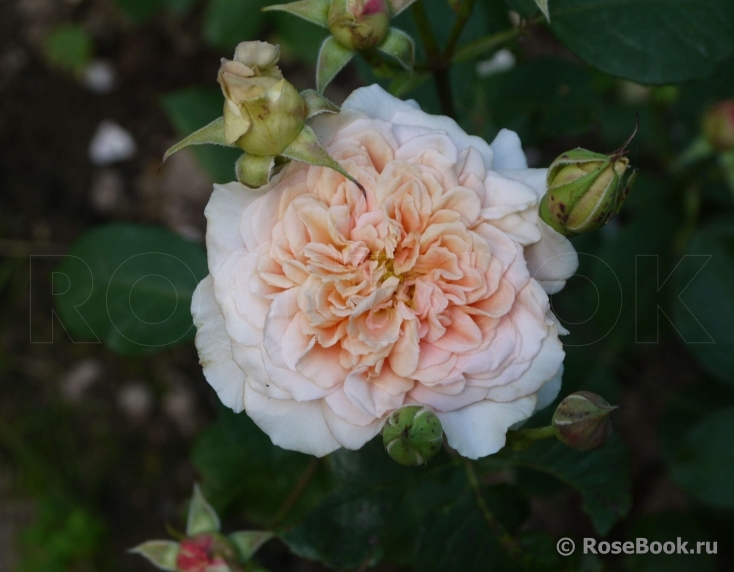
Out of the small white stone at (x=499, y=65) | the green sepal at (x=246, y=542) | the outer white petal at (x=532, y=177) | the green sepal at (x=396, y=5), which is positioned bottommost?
the green sepal at (x=246, y=542)

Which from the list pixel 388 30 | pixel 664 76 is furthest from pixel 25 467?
pixel 664 76

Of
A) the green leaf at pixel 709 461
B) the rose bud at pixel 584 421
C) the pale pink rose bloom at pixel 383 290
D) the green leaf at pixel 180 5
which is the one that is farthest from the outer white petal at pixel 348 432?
the green leaf at pixel 180 5

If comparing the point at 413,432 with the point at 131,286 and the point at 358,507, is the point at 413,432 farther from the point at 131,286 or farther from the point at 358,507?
the point at 131,286

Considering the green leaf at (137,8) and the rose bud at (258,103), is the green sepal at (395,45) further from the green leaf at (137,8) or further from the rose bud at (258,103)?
the green leaf at (137,8)

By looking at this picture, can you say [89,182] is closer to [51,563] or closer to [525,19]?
[51,563]

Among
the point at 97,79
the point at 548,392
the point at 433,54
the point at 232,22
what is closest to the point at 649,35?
the point at 433,54

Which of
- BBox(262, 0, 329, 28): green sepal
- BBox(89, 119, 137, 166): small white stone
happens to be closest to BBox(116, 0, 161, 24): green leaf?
BBox(89, 119, 137, 166): small white stone
